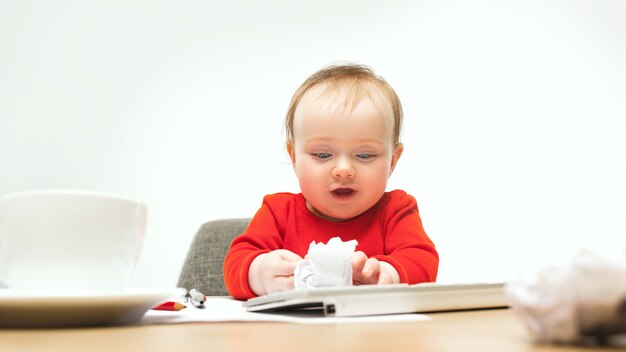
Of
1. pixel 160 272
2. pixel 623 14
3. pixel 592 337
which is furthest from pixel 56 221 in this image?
pixel 623 14

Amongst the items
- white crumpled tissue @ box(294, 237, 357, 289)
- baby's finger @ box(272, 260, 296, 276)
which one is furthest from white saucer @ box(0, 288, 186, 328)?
baby's finger @ box(272, 260, 296, 276)

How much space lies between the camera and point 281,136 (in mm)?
2520

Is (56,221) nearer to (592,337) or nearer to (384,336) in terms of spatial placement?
(384,336)

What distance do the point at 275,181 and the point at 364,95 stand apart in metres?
1.37

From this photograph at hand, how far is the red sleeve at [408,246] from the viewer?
100 centimetres

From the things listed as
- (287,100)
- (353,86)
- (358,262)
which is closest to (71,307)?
(358,262)

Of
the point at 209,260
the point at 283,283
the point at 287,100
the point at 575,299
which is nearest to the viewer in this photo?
the point at 575,299

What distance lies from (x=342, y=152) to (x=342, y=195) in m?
0.09

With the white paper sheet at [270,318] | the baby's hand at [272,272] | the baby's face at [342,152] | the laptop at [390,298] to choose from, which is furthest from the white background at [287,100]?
the white paper sheet at [270,318]

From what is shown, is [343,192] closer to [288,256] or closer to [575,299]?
[288,256]

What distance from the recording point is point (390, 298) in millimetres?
579

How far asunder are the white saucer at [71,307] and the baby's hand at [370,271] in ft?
1.07

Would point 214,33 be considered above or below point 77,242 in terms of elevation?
above

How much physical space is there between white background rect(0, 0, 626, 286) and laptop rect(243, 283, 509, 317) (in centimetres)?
172
